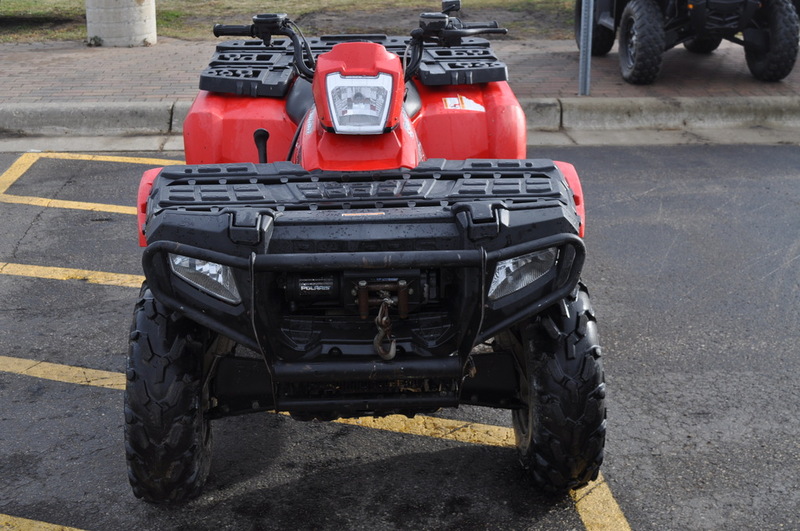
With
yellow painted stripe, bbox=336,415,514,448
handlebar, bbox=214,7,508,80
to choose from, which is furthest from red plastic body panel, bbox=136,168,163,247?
yellow painted stripe, bbox=336,415,514,448

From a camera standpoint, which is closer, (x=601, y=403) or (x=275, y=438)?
(x=601, y=403)

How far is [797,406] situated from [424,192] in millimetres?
2092

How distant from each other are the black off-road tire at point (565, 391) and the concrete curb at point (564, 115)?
5725 mm

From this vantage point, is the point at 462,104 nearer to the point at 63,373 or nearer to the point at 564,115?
the point at 63,373

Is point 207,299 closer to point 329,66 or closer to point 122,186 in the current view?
point 329,66

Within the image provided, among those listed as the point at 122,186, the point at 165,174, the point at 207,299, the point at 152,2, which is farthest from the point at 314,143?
the point at 152,2

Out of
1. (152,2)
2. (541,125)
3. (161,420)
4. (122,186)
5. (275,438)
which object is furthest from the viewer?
(152,2)

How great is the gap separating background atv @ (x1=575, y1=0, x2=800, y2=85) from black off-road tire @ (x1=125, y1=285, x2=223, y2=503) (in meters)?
7.09

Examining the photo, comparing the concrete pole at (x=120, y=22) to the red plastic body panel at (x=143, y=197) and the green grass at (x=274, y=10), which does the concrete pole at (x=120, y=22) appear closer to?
the green grass at (x=274, y=10)

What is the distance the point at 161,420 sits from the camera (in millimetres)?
3336

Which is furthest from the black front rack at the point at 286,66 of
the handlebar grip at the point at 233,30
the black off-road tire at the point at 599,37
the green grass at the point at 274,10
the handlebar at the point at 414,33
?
the green grass at the point at 274,10

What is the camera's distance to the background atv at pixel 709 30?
9234mm

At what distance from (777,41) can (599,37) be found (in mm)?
2254

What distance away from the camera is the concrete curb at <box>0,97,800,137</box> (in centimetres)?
878
